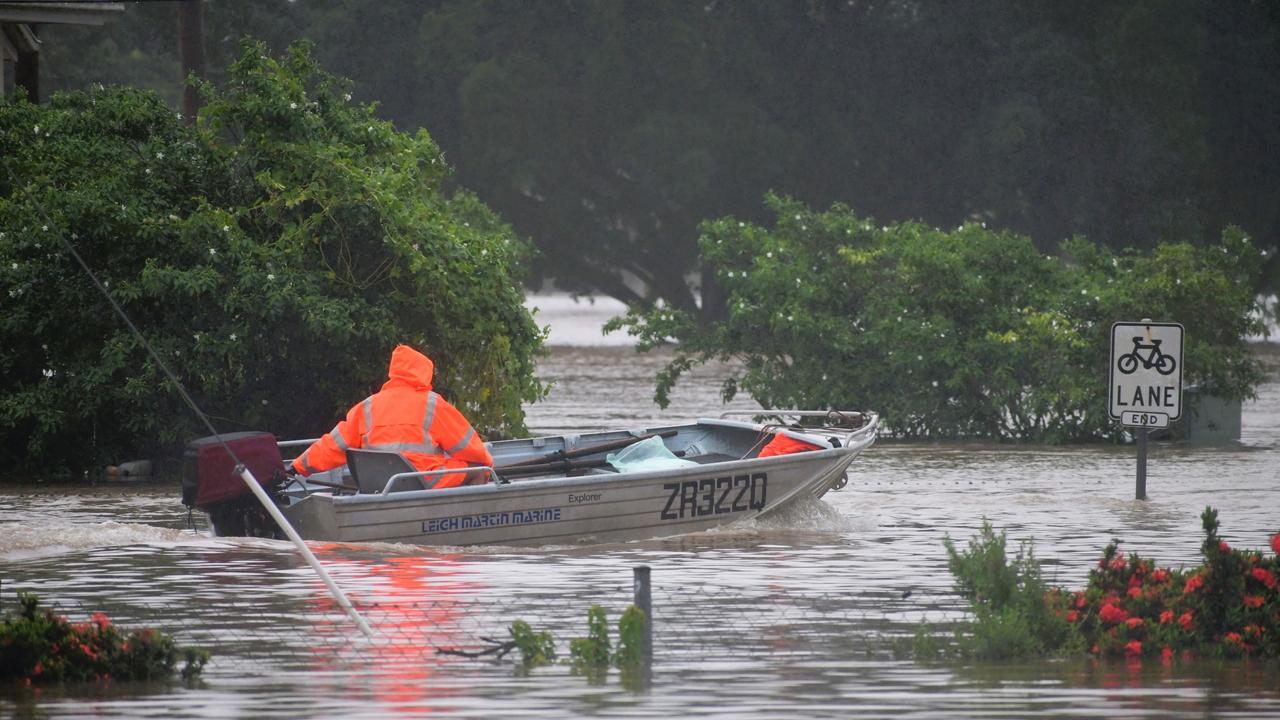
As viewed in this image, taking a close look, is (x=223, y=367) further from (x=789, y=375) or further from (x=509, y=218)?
(x=509, y=218)

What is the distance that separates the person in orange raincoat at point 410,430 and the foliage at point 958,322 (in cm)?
1347

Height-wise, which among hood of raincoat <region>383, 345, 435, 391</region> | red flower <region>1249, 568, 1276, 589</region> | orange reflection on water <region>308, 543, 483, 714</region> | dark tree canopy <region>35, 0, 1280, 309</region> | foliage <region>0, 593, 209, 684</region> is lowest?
orange reflection on water <region>308, 543, 483, 714</region>

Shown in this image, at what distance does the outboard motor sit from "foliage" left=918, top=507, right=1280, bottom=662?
20.8 ft

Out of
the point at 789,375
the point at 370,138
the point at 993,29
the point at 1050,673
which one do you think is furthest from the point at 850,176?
the point at 1050,673

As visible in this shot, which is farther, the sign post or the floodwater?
the sign post

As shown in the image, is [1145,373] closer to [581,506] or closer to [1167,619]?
[581,506]

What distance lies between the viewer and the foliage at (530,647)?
9898mm

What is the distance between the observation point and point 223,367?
22.0 metres

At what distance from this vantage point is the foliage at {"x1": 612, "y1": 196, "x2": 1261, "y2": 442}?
93.1ft

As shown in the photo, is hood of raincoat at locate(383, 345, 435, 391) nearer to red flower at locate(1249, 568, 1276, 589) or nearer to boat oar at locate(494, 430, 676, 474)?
boat oar at locate(494, 430, 676, 474)

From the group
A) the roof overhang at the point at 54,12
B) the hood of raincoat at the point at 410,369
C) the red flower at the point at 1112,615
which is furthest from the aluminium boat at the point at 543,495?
the roof overhang at the point at 54,12

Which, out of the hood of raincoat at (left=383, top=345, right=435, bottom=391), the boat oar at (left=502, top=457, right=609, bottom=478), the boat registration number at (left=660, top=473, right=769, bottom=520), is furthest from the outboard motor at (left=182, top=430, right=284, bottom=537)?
the boat registration number at (left=660, top=473, right=769, bottom=520)

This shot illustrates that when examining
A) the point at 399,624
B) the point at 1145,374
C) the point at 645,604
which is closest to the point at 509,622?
the point at 399,624

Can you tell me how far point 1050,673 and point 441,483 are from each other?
23.7 ft
